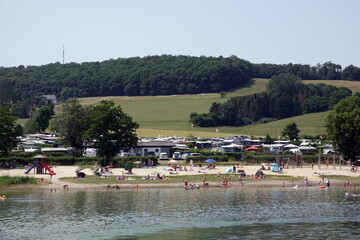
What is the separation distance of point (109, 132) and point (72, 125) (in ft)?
42.7

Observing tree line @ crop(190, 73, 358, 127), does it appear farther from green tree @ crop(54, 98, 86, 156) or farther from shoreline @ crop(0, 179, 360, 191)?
shoreline @ crop(0, 179, 360, 191)

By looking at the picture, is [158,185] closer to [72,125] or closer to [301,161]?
[72,125]

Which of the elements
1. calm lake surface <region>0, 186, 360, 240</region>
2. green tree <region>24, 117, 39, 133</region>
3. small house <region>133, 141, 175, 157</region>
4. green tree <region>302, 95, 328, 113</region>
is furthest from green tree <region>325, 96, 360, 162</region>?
green tree <region>302, 95, 328, 113</region>

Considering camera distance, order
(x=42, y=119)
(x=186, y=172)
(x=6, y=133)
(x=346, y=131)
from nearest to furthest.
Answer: (x=186, y=172), (x=6, y=133), (x=346, y=131), (x=42, y=119)

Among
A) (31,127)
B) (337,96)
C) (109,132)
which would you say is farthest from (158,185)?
(337,96)

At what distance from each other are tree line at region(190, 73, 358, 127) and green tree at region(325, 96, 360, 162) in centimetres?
8201

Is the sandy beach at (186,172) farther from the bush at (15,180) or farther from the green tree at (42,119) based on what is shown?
the green tree at (42,119)

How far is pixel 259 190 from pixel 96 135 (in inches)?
1099

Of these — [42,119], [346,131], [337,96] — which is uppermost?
[337,96]

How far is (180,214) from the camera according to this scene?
48938 mm

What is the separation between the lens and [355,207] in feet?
176

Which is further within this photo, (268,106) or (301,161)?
(268,106)

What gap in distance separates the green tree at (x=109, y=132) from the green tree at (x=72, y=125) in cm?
1017

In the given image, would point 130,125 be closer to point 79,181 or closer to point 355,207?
point 79,181
